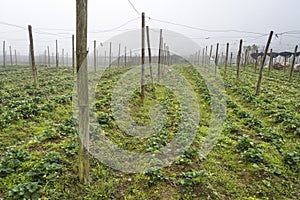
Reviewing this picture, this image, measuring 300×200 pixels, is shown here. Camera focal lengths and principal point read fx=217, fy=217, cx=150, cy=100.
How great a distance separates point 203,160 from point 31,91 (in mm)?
10340

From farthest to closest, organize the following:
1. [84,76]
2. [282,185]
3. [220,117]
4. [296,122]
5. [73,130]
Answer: [220,117] → [296,122] → [73,130] → [282,185] → [84,76]

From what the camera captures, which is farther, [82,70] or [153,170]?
[153,170]

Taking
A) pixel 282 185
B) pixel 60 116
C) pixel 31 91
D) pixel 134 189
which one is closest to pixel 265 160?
pixel 282 185

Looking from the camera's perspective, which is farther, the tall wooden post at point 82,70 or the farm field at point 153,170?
the farm field at point 153,170

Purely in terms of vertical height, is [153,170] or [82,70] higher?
[82,70]

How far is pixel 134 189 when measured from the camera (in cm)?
419

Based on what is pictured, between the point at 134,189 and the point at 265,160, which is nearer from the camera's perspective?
the point at 134,189

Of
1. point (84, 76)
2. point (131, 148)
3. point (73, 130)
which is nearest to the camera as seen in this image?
point (84, 76)

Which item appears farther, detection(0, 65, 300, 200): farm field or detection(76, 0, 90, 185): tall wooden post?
detection(0, 65, 300, 200): farm field

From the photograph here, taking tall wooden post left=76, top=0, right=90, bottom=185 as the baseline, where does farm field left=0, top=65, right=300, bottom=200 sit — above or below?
below

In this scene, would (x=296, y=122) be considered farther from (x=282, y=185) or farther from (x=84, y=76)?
(x=84, y=76)

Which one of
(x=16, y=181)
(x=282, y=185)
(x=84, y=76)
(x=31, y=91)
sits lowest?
(x=282, y=185)

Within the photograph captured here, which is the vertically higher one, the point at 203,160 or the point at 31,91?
the point at 31,91

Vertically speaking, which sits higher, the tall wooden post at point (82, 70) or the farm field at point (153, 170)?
the tall wooden post at point (82, 70)
